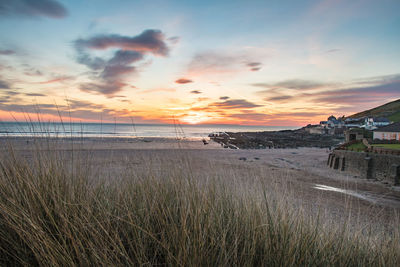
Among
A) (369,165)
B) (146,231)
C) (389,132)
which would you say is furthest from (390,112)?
(146,231)

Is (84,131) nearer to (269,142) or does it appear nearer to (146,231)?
(269,142)

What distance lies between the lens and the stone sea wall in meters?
Answer: 14.6

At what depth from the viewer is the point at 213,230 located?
7.93 ft

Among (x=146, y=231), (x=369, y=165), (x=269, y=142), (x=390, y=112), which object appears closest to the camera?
(x=146, y=231)

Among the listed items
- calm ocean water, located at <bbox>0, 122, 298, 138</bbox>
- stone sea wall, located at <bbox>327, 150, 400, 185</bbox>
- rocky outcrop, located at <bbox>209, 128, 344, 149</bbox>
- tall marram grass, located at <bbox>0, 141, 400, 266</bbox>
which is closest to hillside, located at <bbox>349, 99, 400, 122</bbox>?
rocky outcrop, located at <bbox>209, 128, 344, 149</bbox>

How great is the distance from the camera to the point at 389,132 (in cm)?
2673

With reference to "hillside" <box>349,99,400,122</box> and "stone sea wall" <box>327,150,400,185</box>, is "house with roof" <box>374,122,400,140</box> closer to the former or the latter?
"stone sea wall" <box>327,150,400,185</box>

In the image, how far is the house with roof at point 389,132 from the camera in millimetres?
25550

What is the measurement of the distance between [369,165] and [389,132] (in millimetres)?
14346

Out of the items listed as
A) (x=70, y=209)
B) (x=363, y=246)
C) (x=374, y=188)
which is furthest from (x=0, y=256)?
(x=374, y=188)

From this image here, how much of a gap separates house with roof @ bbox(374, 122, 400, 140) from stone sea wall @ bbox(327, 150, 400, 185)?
424 inches

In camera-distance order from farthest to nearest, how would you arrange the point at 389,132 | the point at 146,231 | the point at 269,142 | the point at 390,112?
the point at 390,112
the point at 269,142
the point at 389,132
the point at 146,231

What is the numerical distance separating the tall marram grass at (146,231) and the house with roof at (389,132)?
29506 millimetres

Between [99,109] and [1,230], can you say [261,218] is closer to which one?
[1,230]
